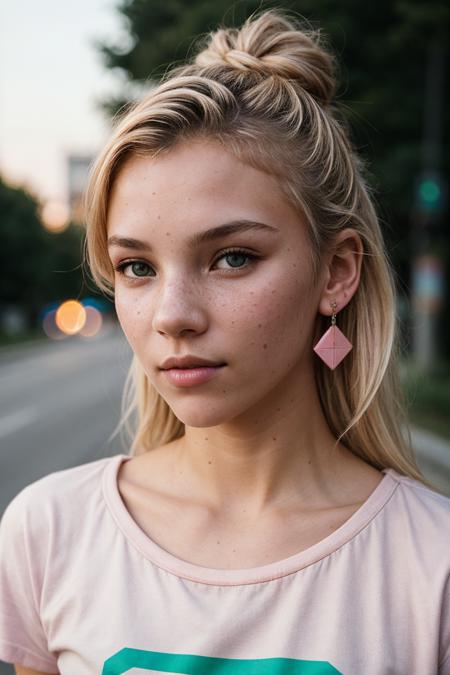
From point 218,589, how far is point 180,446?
391 mm

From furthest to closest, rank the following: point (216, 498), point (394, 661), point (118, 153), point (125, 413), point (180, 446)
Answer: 1. point (125, 413)
2. point (180, 446)
3. point (216, 498)
4. point (118, 153)
5. point (394, 661)

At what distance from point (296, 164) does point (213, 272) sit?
0.27 meters

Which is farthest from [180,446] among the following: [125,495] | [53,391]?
[53,391]

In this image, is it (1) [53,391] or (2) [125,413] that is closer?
(2) [125,413]

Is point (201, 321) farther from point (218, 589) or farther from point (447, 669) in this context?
point (447, 669)

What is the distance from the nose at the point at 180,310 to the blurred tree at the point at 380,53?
1093 centimetres

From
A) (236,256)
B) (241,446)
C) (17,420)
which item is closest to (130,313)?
(236,256)

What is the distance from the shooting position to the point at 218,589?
57.0 inches

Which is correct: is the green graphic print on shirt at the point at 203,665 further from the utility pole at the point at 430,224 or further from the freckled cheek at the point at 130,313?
the utility pole at the point at 430,224

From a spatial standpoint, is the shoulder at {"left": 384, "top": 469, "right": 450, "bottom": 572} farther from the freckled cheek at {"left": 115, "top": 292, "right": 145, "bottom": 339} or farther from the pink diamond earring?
the freckled cheek at {"left": 115, "top": 292, "right": 145, "bottom": 339}

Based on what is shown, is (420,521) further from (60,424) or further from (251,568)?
(60,424)

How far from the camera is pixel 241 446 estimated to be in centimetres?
162

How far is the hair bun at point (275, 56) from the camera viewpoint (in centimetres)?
163

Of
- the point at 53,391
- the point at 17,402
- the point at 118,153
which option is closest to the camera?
the point at 118,153
